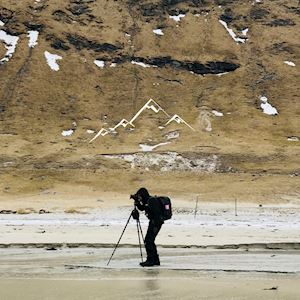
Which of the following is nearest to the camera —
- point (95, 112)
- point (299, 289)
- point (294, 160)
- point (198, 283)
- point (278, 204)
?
point (299, 289)

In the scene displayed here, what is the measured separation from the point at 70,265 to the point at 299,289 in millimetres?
5055

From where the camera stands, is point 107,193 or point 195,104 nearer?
point 107,193

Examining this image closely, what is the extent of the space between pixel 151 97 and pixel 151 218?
77.7 metres

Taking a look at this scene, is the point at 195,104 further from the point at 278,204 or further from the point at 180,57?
the point at 278,204

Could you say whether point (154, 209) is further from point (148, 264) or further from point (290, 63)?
point (290, 63)

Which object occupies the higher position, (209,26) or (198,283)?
(209,26)

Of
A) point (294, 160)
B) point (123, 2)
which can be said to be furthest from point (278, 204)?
point (123, 2)

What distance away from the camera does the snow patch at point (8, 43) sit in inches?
3716

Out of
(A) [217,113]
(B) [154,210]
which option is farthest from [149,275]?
(A) [217,113]

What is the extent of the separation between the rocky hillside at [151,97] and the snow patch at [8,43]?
17 cm

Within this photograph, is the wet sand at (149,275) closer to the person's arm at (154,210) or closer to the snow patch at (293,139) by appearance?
the person's arm at (154,210)

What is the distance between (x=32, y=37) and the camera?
324 feet

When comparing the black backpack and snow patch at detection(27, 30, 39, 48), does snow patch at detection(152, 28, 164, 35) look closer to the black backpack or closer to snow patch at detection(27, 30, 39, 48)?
snow patch at detection(27, 30, 39, 48)

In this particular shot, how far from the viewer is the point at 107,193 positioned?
54438 millimetres
